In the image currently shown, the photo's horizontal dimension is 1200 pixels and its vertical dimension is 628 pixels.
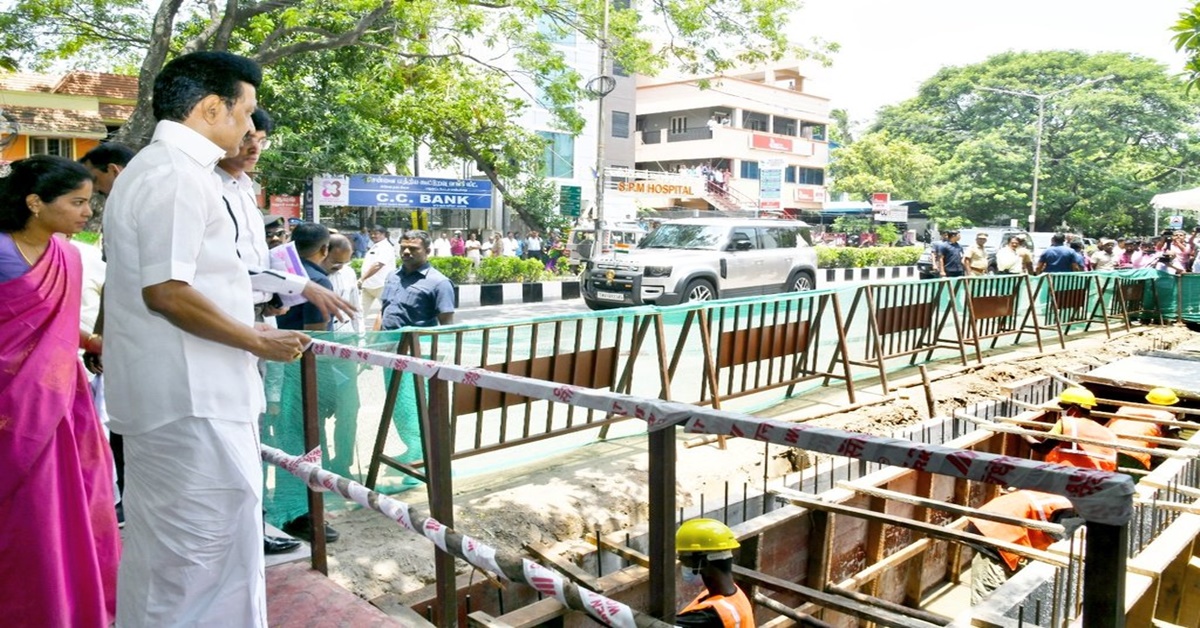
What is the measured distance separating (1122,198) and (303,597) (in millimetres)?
47891

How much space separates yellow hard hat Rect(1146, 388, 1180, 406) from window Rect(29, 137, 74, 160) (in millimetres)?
28453

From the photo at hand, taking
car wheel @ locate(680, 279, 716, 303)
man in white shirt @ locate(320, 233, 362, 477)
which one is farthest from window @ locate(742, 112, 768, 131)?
man in white shirt @ locate(320, 233, 362, 477)

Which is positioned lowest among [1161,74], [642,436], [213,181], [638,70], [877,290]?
[642,436]

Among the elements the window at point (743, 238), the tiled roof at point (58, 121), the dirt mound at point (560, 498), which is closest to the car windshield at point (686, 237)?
the window at point (743, 238)

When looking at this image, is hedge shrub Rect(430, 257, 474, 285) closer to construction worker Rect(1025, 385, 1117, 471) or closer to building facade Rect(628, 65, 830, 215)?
construction worker Rect(1025, 385, 1117, 471)

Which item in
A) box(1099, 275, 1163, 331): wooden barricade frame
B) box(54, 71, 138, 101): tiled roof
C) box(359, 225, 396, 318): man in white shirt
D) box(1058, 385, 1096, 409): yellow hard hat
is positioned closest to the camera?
box(1058, 385, 1096, 409): yellow hard hat

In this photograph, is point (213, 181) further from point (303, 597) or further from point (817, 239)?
point (817, 239)

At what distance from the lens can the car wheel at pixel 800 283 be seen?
16.2 metres

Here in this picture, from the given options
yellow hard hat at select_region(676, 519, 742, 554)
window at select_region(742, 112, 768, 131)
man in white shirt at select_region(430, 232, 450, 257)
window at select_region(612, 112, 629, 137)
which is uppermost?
window at select_region(742, 112, 768, 131)

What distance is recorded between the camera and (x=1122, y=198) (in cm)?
4241

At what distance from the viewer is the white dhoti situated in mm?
2047

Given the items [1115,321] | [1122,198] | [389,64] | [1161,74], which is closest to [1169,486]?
[1115,321]

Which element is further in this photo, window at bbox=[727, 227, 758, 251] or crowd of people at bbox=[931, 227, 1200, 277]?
window at bbox=[727, 227, 758, 251]

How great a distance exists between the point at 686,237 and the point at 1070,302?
5999mm
